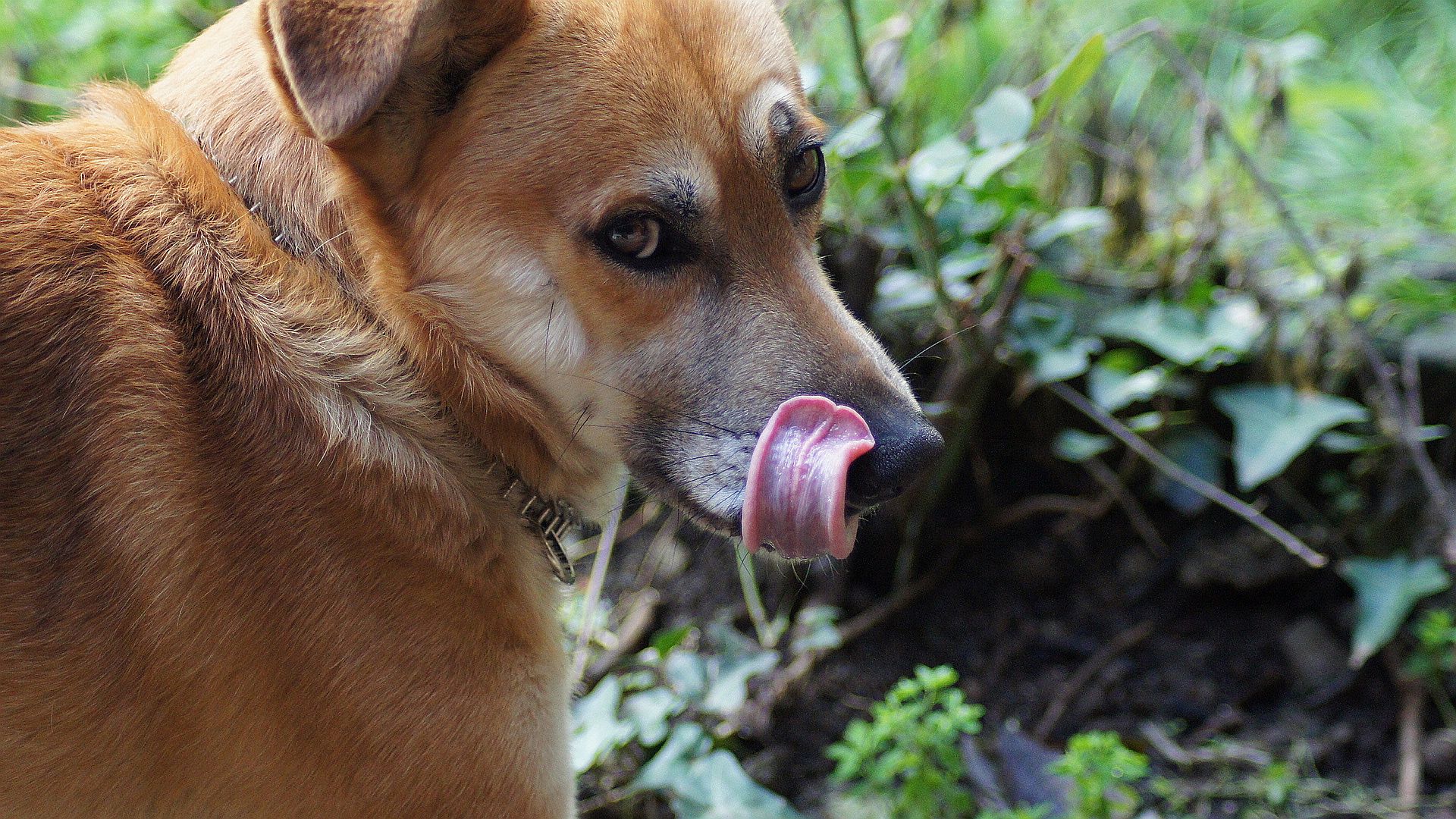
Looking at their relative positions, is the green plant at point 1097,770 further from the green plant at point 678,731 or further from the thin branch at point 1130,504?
the thin branch at point 1130,504

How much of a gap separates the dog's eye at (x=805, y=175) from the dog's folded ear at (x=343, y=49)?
0.69 m

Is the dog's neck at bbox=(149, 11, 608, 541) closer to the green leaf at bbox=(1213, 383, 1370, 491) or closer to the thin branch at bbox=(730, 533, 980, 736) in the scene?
the thin branch at bbox=(730, 533, 980, 736)

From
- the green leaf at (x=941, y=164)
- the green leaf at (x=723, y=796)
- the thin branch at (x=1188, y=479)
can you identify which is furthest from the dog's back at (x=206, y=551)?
the thin branch at (x=1188, y=479)

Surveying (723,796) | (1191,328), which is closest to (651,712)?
(723,796)

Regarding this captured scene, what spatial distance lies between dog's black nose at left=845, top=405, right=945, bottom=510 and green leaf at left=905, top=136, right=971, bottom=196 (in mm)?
1014

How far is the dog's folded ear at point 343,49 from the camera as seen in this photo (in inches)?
63.1

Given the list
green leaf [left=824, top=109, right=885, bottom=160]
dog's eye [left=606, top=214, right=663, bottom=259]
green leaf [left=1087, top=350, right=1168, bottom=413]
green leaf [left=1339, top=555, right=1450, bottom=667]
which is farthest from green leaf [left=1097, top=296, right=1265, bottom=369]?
dog's eye [left=606, top=214, right=663, bottom=259]

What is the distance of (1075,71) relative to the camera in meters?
2.55

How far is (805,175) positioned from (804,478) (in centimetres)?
63

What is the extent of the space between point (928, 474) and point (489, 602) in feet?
5.03

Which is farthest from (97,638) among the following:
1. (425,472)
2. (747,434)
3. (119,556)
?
(747,434)

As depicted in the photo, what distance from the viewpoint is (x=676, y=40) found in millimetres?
1845

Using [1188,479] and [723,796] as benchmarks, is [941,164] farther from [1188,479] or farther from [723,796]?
[723,796]

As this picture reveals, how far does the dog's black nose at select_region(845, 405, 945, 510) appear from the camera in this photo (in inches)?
67.9
